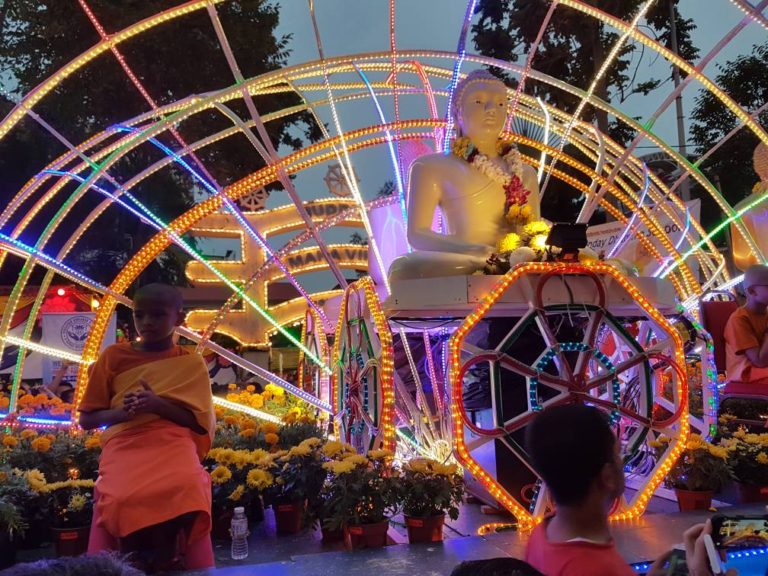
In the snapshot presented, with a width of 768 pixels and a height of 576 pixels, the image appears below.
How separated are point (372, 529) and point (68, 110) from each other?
55.8ft

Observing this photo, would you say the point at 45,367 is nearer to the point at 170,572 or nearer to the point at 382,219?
the point at 382,219

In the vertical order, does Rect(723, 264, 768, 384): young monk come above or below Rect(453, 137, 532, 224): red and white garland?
below

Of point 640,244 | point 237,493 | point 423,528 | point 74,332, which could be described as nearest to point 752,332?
point 423,528

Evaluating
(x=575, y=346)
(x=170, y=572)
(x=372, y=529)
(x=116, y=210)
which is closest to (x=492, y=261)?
(x=575, y=346)

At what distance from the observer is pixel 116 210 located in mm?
20781

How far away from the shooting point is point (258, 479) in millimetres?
4727

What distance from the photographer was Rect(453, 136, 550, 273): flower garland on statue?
18.6ft

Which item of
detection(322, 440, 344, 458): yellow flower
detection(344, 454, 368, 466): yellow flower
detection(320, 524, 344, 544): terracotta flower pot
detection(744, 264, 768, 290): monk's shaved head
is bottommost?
detection(320, 524, 344, 544): terracotta flower pot

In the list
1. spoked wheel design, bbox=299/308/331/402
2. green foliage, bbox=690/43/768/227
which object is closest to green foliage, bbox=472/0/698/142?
green foliage, bbox=690/43/768/227

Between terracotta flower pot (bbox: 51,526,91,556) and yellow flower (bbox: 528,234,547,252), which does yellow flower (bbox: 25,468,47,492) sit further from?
yellow flower (bbox: 528,234,547,252)

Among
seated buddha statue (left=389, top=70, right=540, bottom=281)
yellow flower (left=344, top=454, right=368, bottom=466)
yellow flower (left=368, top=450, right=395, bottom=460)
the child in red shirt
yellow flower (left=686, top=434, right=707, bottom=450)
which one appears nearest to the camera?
the child in red shirt

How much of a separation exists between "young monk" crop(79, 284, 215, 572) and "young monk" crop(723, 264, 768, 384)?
13.4 feet

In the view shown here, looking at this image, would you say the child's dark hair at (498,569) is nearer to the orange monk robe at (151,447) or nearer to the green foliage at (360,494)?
the orange monk robe at (151,447)

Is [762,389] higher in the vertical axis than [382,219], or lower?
lower
